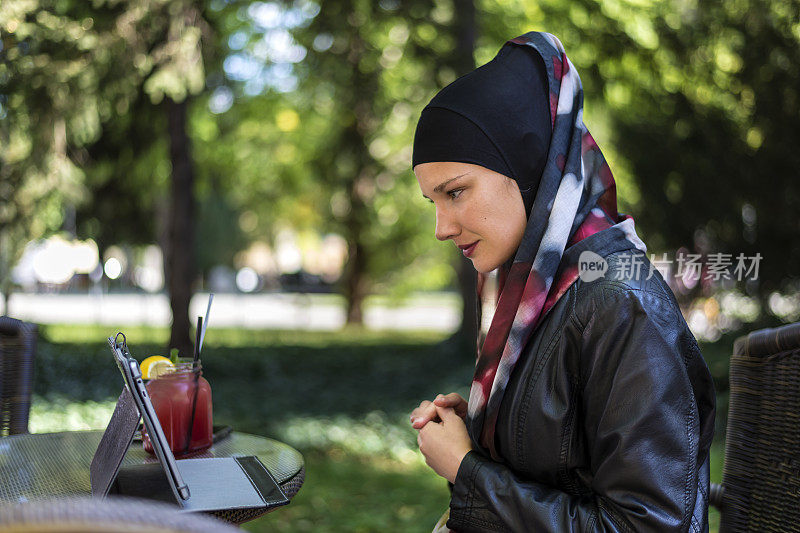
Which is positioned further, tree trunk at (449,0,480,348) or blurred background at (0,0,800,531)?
tree trunk at (449,0,480,348)

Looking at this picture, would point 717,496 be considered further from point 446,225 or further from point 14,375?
point 14,375

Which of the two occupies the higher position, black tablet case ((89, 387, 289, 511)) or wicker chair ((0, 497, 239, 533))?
wicker chair ((0, 497, 239, 533))

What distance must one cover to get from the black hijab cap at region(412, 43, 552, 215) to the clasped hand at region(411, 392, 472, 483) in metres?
0.43

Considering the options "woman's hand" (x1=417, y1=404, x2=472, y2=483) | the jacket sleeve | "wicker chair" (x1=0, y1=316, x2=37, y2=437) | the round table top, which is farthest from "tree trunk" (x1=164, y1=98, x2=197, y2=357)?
the jacket sleeve

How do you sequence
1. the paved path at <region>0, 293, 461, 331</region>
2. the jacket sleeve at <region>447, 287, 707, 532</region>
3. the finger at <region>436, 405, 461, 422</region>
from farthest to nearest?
the paved path at <region>0, 293, 461, 331</region> → the finger at <region>436, 405, 461, 422</region> → the jacket sleeve at <region>447, 287, 707, 532</region>

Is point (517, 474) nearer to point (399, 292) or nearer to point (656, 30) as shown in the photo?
point (656, 30)

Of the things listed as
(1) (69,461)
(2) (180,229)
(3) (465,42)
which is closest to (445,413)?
(1) (69,461)

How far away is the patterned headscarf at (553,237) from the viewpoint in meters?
1.29

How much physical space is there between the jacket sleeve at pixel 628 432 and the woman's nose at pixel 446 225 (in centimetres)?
29

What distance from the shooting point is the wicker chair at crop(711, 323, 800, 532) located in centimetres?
155

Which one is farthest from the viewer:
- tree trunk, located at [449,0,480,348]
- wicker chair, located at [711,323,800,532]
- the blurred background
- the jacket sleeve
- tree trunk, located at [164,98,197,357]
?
tree trunk, located at [164,98,197,357]

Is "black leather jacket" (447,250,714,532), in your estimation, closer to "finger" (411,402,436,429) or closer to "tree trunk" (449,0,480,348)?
"finger" (411,402,436,429)

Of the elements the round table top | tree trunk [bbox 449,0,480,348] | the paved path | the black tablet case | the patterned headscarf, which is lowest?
the paved path

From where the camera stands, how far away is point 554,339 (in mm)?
1256
